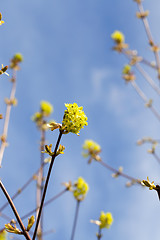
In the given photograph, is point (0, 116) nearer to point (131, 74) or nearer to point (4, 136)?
point (4, 136)

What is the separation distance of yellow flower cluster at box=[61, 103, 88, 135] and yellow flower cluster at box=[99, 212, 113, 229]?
3866 millimetres

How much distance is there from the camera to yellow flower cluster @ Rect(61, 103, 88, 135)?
5.80ft

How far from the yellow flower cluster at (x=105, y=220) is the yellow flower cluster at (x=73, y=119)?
3.87 meters

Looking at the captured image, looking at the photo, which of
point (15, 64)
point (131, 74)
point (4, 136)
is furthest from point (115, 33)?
point (4, 136)

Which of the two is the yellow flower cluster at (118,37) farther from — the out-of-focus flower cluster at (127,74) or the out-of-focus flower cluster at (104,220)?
the out-of-focus flower cluster at (104,220)

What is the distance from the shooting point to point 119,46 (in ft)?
26.5

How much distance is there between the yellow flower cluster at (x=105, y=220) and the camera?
5.03m

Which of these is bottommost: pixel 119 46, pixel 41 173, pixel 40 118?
pixel 41 173

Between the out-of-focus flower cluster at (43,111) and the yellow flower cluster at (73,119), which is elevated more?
the out-of-focus flower cluster at (43,111)

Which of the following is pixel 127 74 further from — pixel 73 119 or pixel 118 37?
pixel 73 119

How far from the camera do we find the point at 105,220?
5129 mm

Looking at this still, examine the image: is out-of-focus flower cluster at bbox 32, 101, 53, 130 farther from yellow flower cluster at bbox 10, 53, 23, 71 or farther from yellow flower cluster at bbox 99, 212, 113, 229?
yellow flower cluster at bbox 99, 212, 113, 229

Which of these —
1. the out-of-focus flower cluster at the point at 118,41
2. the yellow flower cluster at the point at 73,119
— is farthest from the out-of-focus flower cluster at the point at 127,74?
the yellow flower cluster at the point at 73,119

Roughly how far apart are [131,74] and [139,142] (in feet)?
8.62
